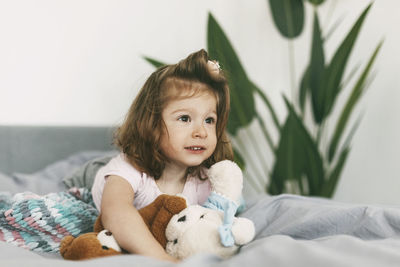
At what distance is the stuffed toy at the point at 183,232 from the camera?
701 millimetres

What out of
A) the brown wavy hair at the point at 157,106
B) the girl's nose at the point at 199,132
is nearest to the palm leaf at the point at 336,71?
the brown wavy hair at the point at 157,106

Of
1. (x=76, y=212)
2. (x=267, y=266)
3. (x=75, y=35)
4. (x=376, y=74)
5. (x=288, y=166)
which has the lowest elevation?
(x=288, y=166)

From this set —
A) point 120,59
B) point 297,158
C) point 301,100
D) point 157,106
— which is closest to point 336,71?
point 301,100

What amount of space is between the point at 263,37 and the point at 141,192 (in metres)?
1.45

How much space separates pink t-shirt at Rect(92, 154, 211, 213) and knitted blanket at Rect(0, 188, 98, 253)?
0.08 m

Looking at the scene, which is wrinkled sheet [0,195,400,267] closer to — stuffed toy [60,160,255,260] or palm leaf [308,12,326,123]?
stuffed toy [60,160,255,260]

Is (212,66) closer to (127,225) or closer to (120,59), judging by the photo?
(127,225)

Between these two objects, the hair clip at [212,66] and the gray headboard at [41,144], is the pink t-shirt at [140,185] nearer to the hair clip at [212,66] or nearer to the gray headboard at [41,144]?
the hair clip at [212,66]

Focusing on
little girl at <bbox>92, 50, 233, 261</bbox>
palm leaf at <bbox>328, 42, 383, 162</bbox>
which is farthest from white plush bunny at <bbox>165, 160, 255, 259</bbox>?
palm leaf at <bbox>328, 42, 383, 162</bbox>

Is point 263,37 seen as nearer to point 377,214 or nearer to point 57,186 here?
point 57,186

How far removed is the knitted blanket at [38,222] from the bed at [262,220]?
0.08 ft

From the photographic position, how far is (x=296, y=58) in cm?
210

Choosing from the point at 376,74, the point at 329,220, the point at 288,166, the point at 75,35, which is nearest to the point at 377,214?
the point at 329,220

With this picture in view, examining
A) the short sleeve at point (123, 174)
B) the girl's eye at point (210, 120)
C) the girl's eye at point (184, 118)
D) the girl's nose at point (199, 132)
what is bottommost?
the short sleeve at point (123, 174)
